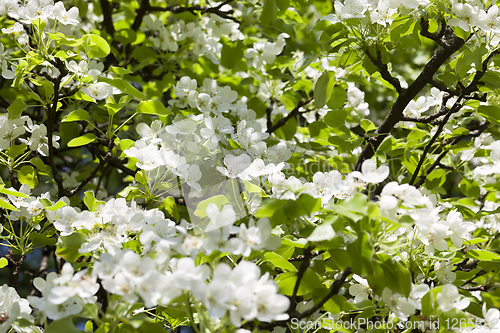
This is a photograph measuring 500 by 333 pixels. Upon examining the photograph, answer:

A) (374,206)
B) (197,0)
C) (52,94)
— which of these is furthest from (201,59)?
(374,206)

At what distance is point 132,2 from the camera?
8.59 ft

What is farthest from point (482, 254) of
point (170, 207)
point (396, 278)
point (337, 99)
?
point (170, 207)

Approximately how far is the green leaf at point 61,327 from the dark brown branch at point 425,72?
121 centimetres

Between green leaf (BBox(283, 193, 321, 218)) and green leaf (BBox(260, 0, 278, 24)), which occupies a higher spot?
green leaf (BBox(260, 0, 278, 24))

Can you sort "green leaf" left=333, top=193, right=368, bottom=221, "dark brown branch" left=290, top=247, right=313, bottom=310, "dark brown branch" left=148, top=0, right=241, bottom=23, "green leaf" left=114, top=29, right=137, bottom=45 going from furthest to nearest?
"green leaf" left=114, top=29, right=137, bottom=45
"dark brown branch" left=148, top=0, right=241, bottom=23
"dark brown branch" left=290, top=247, right=313, bottom=310
"green leaf" left=333, top=193, right=368, bottom=221

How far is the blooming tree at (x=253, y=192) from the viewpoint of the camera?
3.11ft

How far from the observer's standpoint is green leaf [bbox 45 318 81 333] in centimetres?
94

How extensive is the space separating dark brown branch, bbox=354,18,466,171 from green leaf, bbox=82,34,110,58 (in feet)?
3.84

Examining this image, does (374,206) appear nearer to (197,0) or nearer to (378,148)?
(378,148)

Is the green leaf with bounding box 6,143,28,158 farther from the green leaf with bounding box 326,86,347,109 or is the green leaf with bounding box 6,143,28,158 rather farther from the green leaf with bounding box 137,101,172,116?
the green leaf with bounding box 326,86,347,109

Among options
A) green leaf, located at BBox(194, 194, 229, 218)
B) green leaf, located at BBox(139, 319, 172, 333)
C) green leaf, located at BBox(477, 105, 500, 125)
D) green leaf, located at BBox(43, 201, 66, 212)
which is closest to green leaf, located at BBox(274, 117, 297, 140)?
green leaf, located at BBox(477, 105, 500, 125)

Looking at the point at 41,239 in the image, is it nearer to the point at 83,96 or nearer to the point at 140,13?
the point at 83,96

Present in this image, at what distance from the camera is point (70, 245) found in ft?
3.78

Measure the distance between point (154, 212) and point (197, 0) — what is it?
1.88m
